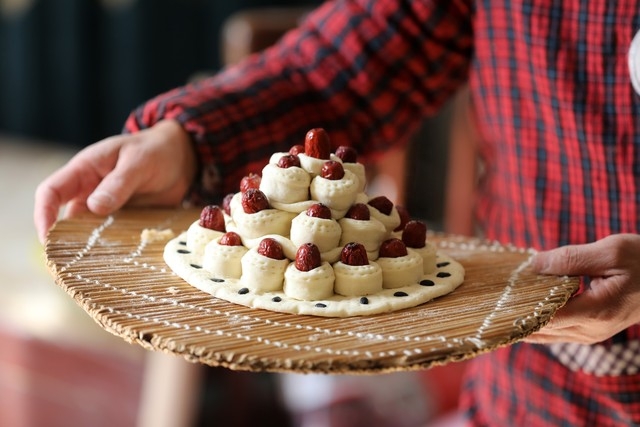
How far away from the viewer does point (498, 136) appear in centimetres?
152

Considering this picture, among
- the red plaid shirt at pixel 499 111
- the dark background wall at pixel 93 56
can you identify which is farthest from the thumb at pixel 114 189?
the dark background wall at pixel 93 56

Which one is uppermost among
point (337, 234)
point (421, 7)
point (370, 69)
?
point (421, 7)

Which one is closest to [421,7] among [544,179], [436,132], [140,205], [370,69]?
[370,69]

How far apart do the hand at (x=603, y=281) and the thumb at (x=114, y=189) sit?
24.2 inches

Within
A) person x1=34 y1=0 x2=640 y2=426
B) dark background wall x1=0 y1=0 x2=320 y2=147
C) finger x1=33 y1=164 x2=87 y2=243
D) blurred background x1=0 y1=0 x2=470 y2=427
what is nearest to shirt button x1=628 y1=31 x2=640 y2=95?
person x1=34 y1=0 x2=640 y2=426

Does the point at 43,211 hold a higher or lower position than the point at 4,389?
higher

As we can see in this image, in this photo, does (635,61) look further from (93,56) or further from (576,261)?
(93,56)

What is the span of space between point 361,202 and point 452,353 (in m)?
0.31

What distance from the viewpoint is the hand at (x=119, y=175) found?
4.26 feet

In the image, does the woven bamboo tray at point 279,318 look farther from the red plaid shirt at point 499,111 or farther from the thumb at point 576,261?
the red plaid shirt at point 499,111

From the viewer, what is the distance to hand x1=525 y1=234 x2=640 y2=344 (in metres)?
1.10

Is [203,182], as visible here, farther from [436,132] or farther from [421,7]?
[436,132]

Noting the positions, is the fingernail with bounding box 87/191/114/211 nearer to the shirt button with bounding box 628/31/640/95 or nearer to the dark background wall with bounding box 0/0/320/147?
the shirt button with bounding box 628/31/640/95

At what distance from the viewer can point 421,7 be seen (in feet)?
4.95
